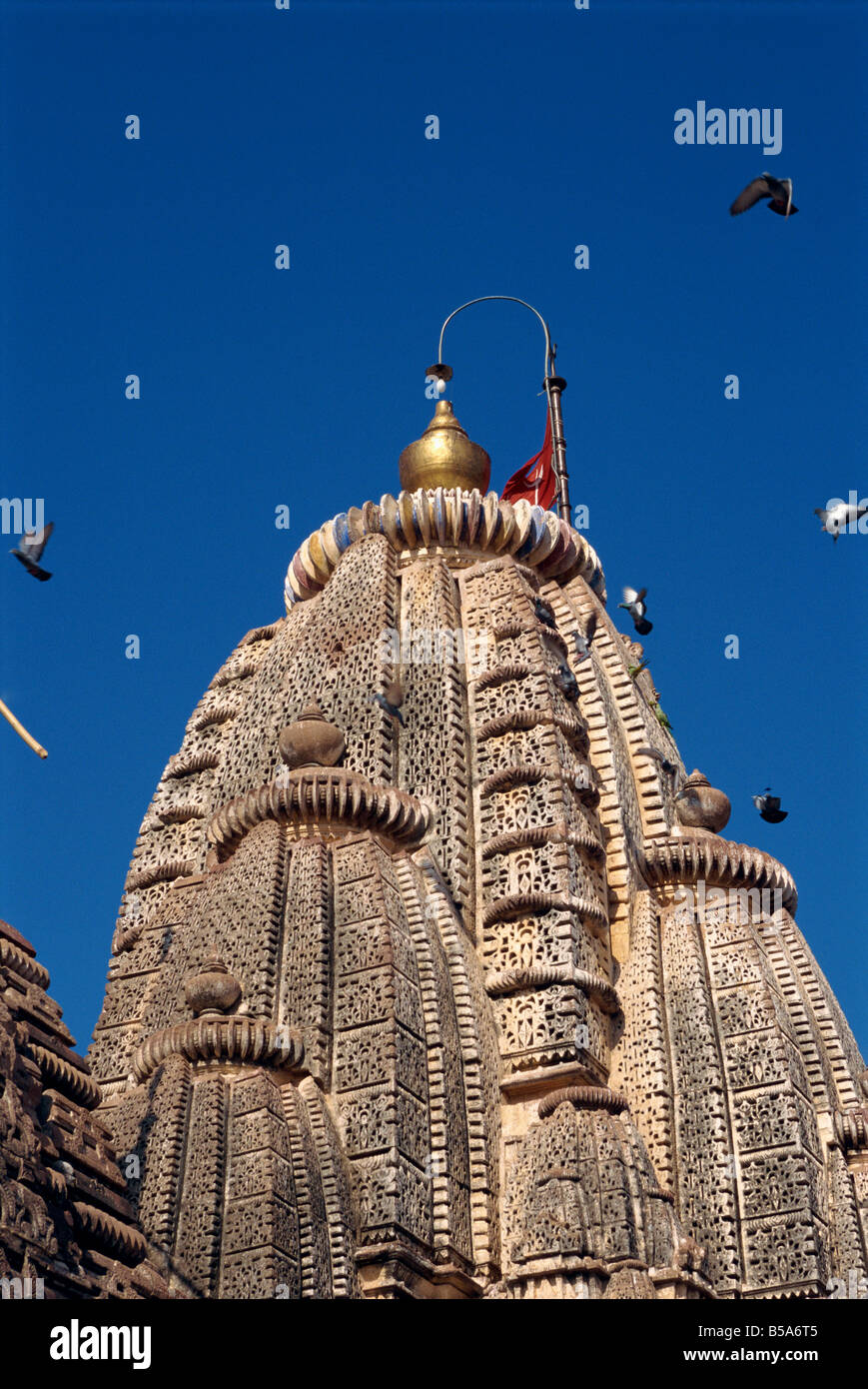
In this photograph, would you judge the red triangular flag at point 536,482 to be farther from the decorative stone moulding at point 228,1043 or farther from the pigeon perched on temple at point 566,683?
the decorative stone moulding at point 228,1043

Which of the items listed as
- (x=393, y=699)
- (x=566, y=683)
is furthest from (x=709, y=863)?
(x=393, y=699)

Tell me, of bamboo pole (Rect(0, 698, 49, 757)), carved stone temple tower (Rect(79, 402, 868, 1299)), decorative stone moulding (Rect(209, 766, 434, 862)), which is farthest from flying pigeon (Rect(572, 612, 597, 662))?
bamboo pole (Rect(0, 698, 49, 757))

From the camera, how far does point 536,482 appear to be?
42219 millimetres

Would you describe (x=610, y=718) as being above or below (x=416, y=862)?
above

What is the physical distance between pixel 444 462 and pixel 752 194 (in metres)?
12.1

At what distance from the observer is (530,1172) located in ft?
93.6

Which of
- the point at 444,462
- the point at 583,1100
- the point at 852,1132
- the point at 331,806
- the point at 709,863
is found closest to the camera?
the point at 583,1100

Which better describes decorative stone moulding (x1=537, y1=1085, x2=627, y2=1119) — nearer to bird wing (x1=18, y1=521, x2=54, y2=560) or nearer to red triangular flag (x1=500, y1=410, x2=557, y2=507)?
bird wing (x1=18, y1=521, x2=54, y2=560)

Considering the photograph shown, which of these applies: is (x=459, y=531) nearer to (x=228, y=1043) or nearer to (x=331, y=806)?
(x=331, y=806)

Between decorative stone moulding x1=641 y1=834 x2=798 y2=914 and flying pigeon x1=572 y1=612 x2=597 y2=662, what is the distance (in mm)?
3696

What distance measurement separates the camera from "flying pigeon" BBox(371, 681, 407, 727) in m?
33.1

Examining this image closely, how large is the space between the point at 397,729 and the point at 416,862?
2.82m
